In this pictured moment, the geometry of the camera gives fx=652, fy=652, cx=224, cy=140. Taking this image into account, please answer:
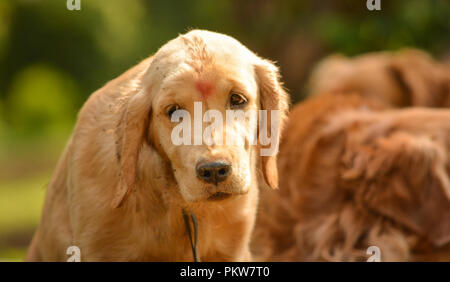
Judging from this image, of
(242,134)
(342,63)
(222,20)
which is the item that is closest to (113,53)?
(222,20)

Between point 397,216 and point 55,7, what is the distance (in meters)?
3.16

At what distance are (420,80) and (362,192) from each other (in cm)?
213

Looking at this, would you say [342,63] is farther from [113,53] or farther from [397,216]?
[397,216]

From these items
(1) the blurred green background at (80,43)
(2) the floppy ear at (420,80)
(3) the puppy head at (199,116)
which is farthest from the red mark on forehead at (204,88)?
(2) the floppy ear at (420,80)

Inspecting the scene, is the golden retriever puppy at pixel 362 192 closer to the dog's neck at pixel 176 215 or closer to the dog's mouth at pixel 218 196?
the dog's neck at pixel 176 215

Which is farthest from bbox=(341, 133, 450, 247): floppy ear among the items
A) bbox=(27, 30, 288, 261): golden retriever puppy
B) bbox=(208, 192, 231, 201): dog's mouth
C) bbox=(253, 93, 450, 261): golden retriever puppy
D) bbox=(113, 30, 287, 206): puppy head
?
bbox=(208, 192, 231, 201): dog's mouth

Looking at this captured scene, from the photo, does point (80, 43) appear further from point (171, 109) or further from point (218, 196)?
point (218, 196)

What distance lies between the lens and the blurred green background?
5109mm

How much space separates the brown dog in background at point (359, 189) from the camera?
3.76 metres

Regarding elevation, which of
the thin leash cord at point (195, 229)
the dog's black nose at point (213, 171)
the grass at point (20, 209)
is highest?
the grass at point (20, 209)

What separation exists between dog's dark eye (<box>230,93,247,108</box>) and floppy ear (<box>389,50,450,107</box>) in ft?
11.2

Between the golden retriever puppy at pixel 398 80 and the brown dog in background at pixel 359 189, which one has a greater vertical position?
the golden retriever puppy at pixel 398 80

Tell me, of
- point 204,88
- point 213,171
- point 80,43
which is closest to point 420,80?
point 80,43

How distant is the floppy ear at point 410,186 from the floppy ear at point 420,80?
178 centimetres
